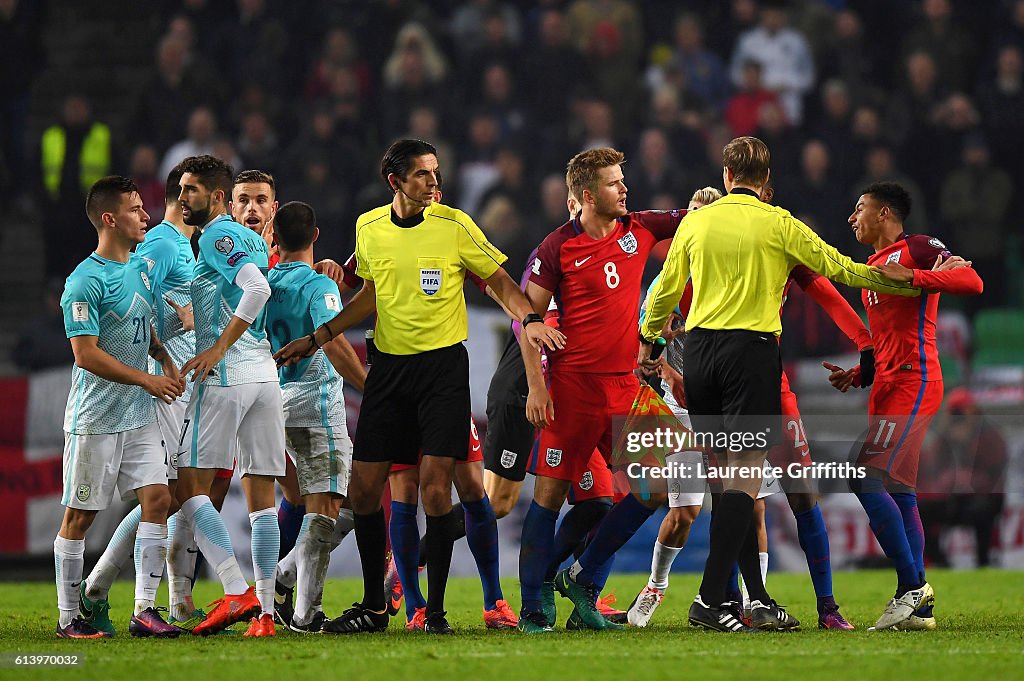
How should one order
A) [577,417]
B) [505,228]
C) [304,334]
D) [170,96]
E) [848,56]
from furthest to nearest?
[848,56]
[170,96]
[505,228]
[304,334]
[577,417]

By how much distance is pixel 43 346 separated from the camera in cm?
1178

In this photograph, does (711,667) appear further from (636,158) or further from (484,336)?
(636,158)

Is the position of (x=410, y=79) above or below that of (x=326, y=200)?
above

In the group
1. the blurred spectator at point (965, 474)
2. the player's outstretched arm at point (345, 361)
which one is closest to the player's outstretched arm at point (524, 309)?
the player's outstretched arm at point (345, 361)

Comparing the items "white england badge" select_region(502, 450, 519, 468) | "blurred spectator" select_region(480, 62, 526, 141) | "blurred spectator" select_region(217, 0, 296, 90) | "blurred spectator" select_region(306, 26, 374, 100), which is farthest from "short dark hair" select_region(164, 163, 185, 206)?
"blurred spectator" select_region(217, 0, 296, 90)

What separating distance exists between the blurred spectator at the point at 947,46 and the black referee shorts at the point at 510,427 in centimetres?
954

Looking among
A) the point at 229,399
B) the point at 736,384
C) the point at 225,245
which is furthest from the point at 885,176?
the point at 229,399

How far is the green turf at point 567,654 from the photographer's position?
206 inches

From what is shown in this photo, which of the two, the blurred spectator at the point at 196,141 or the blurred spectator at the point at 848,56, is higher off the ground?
the blurred spectator at the point at 848,56

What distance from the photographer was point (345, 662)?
18.2 feet

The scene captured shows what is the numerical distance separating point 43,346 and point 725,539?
7.52 meters

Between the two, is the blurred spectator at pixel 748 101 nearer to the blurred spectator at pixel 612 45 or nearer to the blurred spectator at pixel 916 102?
the blurred spectator at pixel 612 45

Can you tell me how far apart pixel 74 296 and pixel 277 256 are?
169 centimetres

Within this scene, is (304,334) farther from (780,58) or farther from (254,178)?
(780,58)
